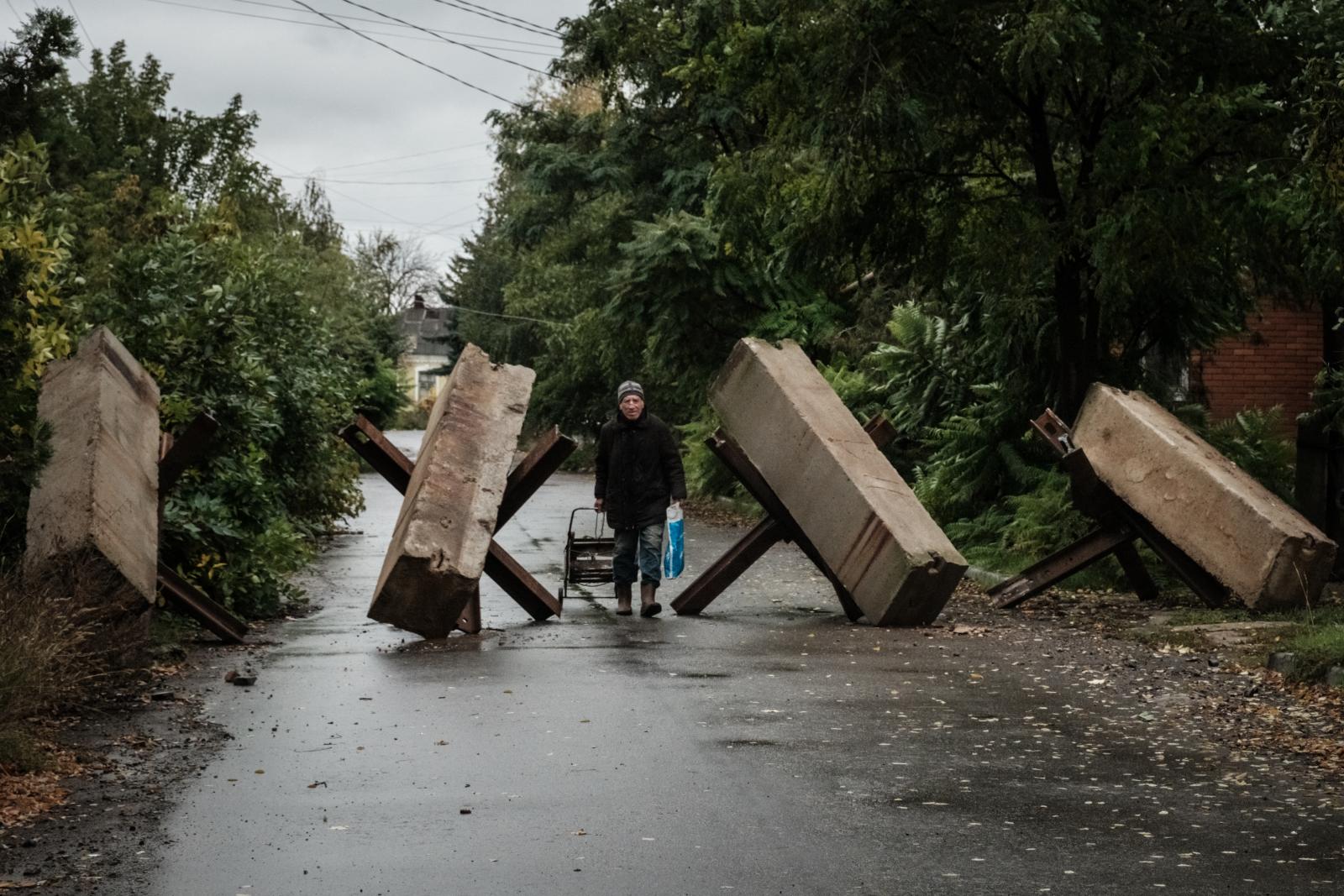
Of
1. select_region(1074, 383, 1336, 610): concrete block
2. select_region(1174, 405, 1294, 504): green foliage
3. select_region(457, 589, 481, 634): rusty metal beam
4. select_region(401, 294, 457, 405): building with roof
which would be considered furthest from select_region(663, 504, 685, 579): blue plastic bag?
select_region(401, 294, 457, 405): building with roof

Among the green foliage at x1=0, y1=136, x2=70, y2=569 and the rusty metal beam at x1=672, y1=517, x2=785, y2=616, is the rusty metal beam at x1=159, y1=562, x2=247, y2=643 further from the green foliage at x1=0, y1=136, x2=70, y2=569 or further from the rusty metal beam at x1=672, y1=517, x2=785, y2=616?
the rusty metal beam at x1=672, y1=517, x2=785, y2=616

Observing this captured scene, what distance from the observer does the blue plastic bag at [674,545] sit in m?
13.6

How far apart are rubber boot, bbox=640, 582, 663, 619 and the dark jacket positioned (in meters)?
0.52

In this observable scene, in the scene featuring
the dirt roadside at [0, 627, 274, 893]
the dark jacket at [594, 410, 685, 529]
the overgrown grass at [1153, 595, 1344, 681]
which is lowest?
the dirt roadside at [0, 627, 274, 893]

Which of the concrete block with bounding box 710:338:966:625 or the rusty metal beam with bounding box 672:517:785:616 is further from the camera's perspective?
the rusty metal beam with bounding box 672:517:785:616

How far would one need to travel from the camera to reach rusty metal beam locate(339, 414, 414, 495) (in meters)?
13.1

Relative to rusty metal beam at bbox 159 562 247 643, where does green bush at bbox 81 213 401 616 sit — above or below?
above

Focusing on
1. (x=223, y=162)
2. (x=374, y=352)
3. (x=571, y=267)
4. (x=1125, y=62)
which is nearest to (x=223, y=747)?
(x=1125, y=62)

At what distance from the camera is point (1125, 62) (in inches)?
569

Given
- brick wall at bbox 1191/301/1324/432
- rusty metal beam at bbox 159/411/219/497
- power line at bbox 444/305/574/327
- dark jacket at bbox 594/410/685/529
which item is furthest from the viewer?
power line at bbox 444/305/574/327

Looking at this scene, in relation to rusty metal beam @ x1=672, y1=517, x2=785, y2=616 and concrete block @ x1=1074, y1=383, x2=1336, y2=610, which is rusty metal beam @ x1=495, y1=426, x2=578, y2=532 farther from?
concrete block @ x1=1074, y1=383, x2=1336, y2=610

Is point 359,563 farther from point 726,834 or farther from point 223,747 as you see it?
point 726,834

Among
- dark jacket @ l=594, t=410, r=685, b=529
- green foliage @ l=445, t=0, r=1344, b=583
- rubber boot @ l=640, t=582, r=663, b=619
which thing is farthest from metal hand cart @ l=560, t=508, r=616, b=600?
green foliage @ l=445, t=0, r=1344, b=583

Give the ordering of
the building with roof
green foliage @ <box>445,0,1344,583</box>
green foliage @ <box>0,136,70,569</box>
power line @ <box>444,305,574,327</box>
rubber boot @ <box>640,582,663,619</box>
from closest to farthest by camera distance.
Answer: green foliage @ <box>0,136,70,569</box>
rubber boot @ <box>640,582,663,619</box>
green foliage @ <box>445,0,1344,583</box>
power line @ <box>444,305,574,327</box>
the building with roof
